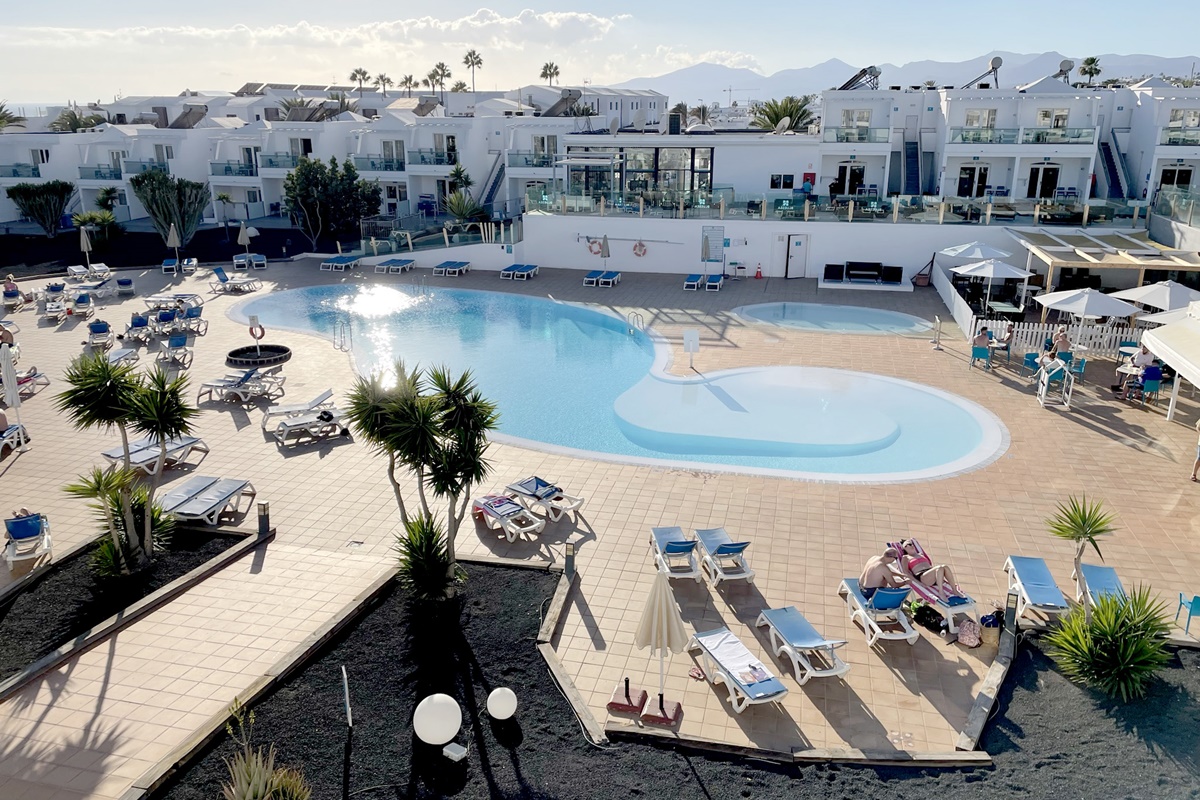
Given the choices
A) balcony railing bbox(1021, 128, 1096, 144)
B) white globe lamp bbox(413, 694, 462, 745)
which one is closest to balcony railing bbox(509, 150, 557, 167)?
balcony railing bbox(1021, 128, 1096, 144)

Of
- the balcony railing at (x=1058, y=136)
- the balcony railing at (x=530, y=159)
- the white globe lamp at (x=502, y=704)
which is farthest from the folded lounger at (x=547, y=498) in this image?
the balcony railing at (x=1058, y=136)

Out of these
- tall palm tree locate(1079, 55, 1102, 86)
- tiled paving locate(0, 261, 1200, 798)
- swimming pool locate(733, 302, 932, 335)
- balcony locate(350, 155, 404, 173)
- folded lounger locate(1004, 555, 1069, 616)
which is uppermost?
tall palm tree locate(1079, 55, 1102, 86)

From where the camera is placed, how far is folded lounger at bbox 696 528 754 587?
10039 mm

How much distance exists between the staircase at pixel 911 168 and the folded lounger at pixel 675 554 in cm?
2627

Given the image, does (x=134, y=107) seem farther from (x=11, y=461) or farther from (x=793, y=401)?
(x=793, y=401)

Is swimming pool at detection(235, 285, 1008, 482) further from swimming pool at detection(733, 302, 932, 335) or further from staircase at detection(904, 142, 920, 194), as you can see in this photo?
staircase at detection(904, 142, 920, 194)

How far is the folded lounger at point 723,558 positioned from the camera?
32.9 ft

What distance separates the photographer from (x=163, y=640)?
354 inches

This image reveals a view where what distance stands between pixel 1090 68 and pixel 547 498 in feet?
158

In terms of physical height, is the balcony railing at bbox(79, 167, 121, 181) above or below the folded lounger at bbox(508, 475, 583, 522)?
above

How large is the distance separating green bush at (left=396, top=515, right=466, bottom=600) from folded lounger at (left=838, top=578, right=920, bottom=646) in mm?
4671

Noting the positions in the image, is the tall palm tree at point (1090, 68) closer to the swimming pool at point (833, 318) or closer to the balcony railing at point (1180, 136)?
the balcony railing at point (1180, 136)

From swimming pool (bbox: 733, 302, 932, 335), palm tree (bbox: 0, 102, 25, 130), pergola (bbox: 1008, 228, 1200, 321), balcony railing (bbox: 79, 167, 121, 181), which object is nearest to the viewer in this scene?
pergola (bbox: 1008, 228, 1200, 321)

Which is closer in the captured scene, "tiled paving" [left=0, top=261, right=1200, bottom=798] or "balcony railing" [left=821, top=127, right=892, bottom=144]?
"tiled paving" [left=0, top=261, right=1200, bottom=798]
